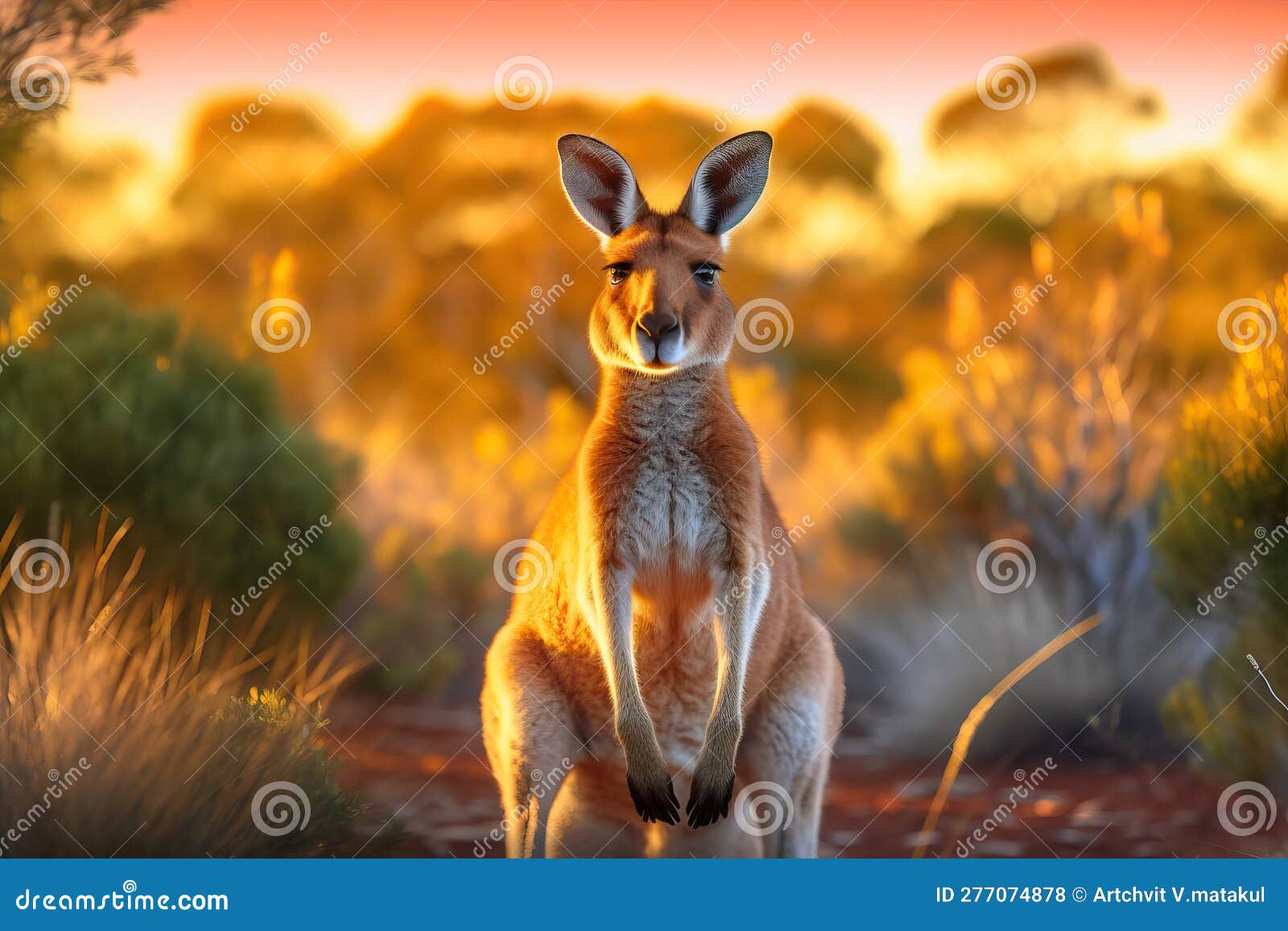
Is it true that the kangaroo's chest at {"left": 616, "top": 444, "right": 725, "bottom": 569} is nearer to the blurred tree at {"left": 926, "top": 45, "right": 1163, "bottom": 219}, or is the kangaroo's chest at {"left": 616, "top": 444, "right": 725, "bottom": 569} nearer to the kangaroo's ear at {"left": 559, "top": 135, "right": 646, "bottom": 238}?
the kangaroo's ear at {"left": 559, "top": 135, "right": 646, "bottom": 238}

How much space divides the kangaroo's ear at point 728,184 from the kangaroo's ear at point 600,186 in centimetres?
17

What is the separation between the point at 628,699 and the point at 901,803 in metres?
3.48

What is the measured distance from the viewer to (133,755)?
13.3 ft

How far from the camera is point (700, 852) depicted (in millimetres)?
3807

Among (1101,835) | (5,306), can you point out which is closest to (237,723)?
(5,306)

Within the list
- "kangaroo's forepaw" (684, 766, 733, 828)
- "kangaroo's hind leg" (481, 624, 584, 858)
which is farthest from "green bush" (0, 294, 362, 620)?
"kangaroo's forepaw" (684, 766, 733, 828)

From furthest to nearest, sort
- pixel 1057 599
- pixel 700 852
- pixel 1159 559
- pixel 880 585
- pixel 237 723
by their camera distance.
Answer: pixel 880 585
pixel 1057 599
pixel 1159 559
pixel 237 723
pixel 700 852

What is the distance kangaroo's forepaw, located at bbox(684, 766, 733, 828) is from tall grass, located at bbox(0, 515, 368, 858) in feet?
5.49

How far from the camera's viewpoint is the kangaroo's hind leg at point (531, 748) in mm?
3574

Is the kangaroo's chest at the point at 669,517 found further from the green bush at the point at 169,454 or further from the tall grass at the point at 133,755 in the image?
the green bush at the point at 169,454

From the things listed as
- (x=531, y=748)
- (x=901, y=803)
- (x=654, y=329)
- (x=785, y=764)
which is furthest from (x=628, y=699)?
(x=901, y=803)

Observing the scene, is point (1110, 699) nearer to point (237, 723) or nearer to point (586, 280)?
point (237, 723)

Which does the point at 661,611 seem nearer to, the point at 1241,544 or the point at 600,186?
the point at 600,186

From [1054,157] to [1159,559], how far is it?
51.5 ft
